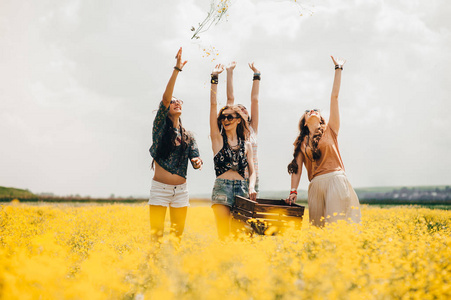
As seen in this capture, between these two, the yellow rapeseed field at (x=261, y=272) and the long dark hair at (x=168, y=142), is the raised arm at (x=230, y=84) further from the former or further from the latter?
the yellow rapeseed field at (x=261, y=272)

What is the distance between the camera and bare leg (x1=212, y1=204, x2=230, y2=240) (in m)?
4.59

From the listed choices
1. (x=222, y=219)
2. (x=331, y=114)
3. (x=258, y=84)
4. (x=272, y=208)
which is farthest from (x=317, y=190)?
(x=258, y=84)

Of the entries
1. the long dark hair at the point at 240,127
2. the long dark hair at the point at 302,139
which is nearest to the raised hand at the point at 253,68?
the long dark hair at the point at 240,127

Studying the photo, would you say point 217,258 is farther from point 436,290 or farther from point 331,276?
point 436,290

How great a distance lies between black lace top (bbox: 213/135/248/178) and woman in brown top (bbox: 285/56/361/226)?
0.93m

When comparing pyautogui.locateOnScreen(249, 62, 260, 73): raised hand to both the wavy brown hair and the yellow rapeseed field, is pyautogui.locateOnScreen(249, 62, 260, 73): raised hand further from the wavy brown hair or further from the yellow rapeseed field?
the yellow rapeseed field

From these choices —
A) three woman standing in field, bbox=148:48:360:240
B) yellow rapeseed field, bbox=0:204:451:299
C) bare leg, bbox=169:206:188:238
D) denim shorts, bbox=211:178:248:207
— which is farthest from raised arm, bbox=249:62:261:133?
yellow rapeseed field, bbox=0:204:451:299

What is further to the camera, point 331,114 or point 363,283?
point 331,114

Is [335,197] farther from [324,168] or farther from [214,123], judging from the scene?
[214,123]

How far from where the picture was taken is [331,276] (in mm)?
2752

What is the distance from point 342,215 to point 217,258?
7.36 ft

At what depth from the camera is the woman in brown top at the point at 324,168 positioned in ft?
15.6

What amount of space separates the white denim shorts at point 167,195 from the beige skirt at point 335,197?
6.40ft

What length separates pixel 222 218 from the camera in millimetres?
4617
